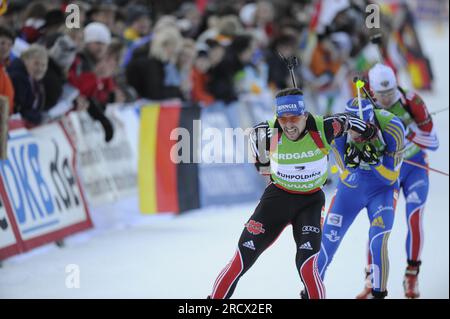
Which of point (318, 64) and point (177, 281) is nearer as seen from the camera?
point (177, 281)

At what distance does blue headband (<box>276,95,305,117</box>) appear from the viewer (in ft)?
20.9

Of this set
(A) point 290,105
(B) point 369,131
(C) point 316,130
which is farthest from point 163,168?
(A) point 290,105

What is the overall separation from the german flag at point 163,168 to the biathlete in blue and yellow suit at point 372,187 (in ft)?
13.5

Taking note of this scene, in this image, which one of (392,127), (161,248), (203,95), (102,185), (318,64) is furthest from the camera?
(318,64)

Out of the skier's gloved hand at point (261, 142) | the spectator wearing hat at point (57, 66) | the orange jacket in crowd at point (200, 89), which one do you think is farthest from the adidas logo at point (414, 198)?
the orange jacket in crowd at point (200, 89)

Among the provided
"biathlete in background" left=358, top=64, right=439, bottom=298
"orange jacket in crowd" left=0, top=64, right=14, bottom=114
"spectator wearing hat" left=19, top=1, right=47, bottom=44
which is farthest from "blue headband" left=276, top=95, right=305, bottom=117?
"spectator wearing hat" left=19, top=1, right=47, bottom=44

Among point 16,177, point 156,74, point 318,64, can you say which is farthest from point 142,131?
point 318,64

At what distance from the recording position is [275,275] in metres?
8.66

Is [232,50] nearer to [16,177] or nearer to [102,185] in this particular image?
[102,185]

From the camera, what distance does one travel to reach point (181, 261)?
9281mm

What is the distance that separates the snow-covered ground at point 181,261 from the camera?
8164 mm

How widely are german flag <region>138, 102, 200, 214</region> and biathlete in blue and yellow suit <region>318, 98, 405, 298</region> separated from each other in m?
4.13

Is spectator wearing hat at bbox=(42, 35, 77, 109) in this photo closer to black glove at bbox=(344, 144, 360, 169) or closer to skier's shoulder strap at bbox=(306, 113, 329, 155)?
black glove at bbox=(344, 144, 360, 169)

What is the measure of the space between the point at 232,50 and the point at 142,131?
1.97 metres
